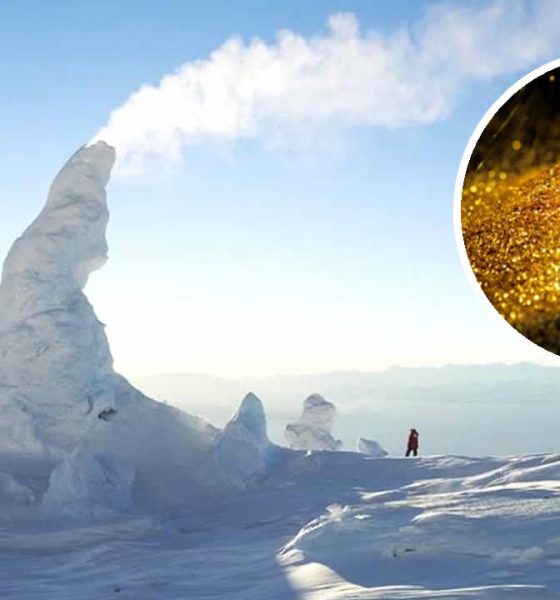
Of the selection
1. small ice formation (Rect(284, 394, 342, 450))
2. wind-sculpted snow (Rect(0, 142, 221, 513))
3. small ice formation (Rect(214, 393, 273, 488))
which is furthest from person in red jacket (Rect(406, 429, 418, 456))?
small ice formation (Rect(284, 394, 342, 450))

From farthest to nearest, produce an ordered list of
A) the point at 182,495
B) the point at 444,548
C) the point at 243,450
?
the point at 243,450 < the point at 182,495 < the point at 444,548

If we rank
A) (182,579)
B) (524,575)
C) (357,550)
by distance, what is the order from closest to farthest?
(524,575) → (357,550) → (182,579)

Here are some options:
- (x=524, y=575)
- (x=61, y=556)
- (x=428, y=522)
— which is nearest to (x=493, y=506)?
(x=428, y=522)

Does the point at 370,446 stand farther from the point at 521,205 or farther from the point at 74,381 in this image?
the point at 521,205

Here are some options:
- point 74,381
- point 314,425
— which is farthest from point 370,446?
point 74,381

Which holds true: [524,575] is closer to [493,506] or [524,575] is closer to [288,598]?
[288,598]

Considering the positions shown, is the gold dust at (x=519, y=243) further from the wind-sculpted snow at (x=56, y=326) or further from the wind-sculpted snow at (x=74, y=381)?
the wind-sculpted snow at (x=56, y=326)
